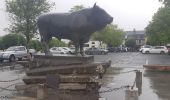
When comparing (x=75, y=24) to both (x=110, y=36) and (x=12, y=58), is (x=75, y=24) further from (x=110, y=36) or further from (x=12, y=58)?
(x=110, y=36)

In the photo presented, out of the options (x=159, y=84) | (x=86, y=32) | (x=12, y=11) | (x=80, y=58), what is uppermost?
(x=12, y=11)

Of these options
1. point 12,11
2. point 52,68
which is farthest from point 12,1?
point 52,68

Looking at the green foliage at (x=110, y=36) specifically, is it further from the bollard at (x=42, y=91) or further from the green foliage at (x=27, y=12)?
the bollard at (x=42, y=91)

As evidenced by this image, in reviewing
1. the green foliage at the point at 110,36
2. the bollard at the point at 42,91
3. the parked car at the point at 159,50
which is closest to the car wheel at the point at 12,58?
the bollard at the point at 42,91

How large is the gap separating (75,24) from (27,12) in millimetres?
39056

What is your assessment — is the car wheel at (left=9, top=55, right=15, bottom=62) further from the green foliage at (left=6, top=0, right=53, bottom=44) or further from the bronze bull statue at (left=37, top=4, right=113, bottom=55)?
the bronze bull statue at (left=37, top=4, right=113, bottom=55)

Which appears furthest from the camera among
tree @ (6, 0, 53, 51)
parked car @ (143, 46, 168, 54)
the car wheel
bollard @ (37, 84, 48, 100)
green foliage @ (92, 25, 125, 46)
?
green foliage @ (92, 25, 125, 46)

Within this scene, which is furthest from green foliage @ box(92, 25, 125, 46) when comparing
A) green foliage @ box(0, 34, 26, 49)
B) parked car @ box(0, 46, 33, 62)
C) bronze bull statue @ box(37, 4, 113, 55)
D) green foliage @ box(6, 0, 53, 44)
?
bronze bull statue @ box(37, 4, 113, 55)

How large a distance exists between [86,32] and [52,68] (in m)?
1.58

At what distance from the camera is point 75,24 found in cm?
1298

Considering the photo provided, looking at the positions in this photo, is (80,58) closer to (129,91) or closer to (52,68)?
(52,68)

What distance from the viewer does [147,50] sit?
2963 inches

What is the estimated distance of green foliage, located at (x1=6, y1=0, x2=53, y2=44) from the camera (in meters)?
51.1

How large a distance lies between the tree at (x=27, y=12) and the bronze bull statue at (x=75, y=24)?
36955mm
